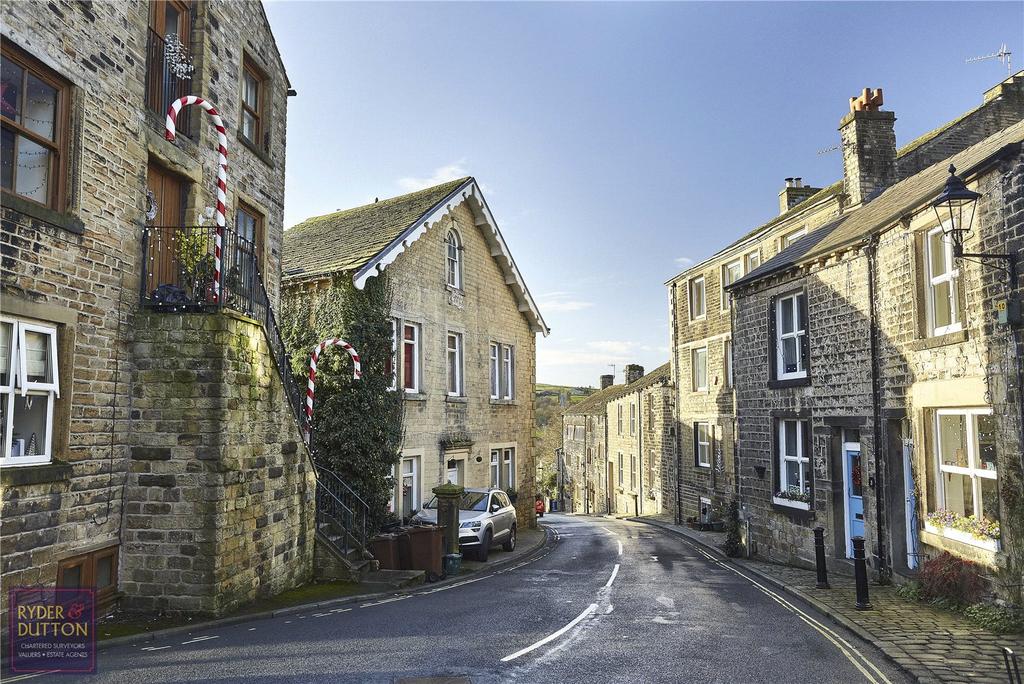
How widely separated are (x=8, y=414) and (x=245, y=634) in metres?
3.75

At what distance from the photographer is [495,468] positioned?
77.6 ft

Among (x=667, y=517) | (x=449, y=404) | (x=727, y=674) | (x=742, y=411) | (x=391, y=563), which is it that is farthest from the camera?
(x=667, y=517)

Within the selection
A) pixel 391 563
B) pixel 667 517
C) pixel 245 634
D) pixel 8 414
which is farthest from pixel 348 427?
pixel 667 517

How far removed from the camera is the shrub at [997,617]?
884 centimetres

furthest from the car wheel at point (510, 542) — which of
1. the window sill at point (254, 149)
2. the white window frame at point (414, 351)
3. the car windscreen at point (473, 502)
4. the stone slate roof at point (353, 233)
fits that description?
the window sill at point (254, 149)

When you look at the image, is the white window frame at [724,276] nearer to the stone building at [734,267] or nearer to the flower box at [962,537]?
the stone building at [734,267]

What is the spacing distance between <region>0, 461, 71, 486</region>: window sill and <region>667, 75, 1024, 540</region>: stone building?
1357 centimetres

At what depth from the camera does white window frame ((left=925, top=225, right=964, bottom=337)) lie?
35.7ft

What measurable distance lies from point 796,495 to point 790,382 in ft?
7.98

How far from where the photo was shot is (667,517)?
32.3 m

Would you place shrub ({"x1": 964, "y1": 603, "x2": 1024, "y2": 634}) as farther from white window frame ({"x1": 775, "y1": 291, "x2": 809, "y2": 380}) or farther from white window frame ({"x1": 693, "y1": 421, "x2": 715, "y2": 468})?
white window frame ({"x1": 693, "y1": 421, "x2": 715, "y2": 468})

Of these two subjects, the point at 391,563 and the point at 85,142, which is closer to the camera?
the point at 85,142

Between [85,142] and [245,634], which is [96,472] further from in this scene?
[85,142]

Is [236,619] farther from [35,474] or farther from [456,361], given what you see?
[456,361]
